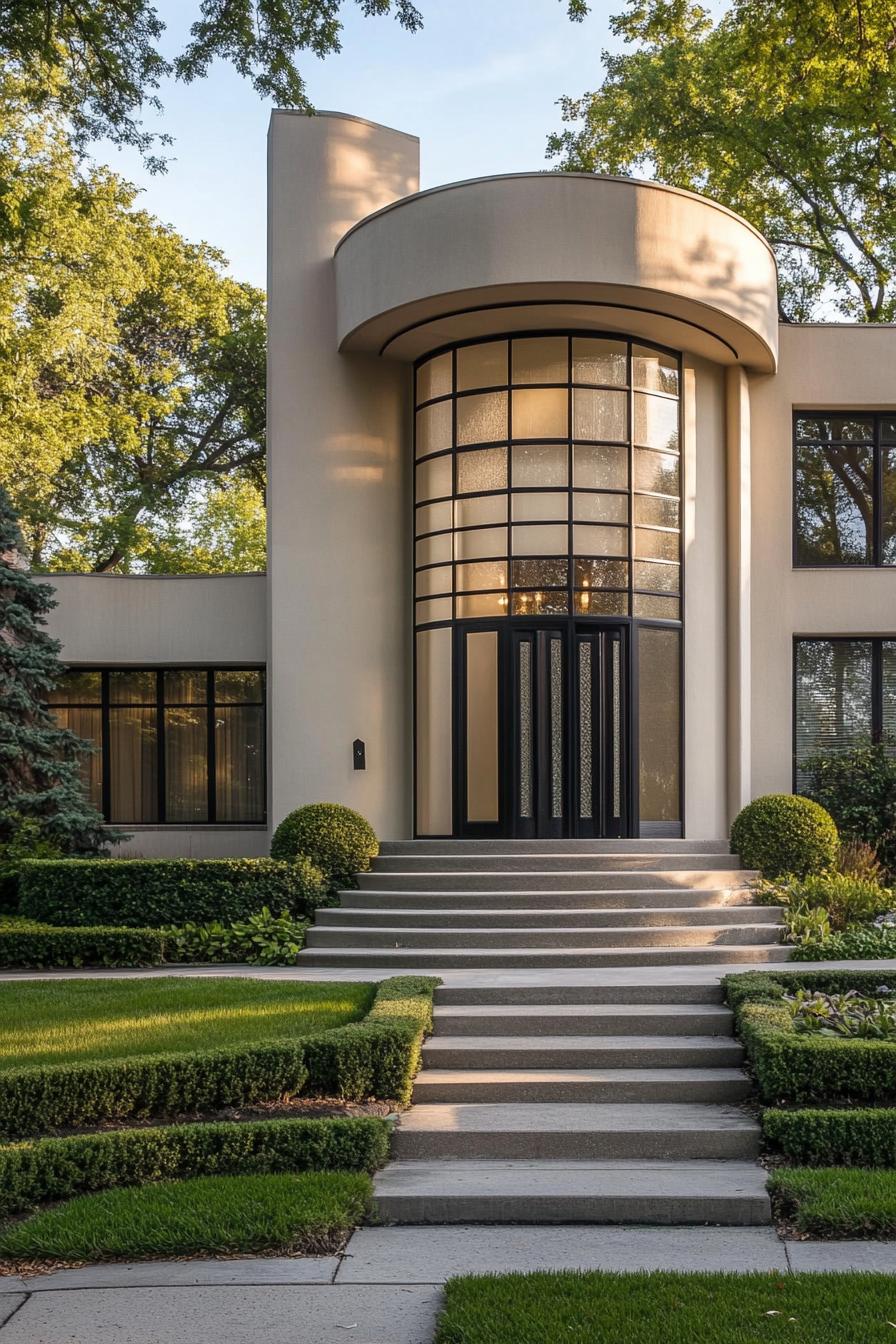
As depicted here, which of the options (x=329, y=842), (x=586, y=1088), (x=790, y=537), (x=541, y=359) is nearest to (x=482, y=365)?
(x=541, y=359)

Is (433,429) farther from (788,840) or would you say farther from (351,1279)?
(351,1279)

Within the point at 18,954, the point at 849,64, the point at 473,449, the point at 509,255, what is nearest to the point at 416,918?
the point at 18,954

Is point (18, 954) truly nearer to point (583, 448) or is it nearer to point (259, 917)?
point (259, 917)

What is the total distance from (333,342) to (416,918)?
26.6 feet

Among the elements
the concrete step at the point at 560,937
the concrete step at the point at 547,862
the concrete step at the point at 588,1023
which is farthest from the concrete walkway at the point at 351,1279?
the concrete step at the point at 547,862

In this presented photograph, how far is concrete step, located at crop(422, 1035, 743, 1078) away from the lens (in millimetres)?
8297

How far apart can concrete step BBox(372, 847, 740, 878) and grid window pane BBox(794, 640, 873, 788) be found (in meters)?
3.86

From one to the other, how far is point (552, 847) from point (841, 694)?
5.85 meters

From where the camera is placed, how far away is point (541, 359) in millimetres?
15148

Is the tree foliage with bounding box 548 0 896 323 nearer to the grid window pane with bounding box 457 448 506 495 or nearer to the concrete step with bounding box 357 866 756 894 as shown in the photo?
the grid window pane with bounding box 457 448 506 495

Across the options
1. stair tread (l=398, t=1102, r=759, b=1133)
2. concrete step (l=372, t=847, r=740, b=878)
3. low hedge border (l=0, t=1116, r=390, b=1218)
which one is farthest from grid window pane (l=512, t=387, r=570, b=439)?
low hedge border (l=0, t=1116, r=390, b=1218)

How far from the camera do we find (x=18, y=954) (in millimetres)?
12242

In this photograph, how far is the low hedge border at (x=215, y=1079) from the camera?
704 centimetres

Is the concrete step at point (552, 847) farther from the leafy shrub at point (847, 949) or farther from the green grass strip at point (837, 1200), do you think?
the green grass strip at point (837, 1200)
